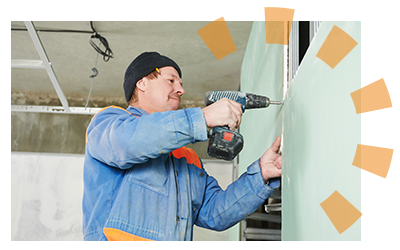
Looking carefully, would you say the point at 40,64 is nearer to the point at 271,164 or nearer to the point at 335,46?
the point at 271,164

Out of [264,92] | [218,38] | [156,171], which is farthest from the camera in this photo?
[218,38]

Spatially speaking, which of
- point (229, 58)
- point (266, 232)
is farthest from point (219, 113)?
point (229, 58)

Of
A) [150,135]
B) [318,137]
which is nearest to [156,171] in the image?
[150,135]

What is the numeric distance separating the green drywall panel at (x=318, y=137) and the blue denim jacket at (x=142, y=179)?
0.21m

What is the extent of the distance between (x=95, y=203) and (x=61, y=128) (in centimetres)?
461

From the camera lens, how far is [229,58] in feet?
13.7

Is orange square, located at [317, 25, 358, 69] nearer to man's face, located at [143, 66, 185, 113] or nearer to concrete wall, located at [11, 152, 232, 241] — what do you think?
man's face, located at [143, 66, 185, 113]

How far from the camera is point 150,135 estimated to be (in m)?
1.18

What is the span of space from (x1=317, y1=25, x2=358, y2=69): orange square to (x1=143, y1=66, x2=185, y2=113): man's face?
73 centimetres

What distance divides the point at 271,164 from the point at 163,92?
1.89 feet

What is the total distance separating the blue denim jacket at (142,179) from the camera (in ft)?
3.91

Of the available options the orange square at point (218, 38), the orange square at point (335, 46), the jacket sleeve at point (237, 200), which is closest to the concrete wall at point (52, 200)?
the orange square at point (218, 38)

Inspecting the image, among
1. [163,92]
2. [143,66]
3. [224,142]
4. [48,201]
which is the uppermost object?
[143,66]

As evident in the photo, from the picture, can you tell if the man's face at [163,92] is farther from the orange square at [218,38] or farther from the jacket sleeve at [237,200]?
the orange square at [218,38]
